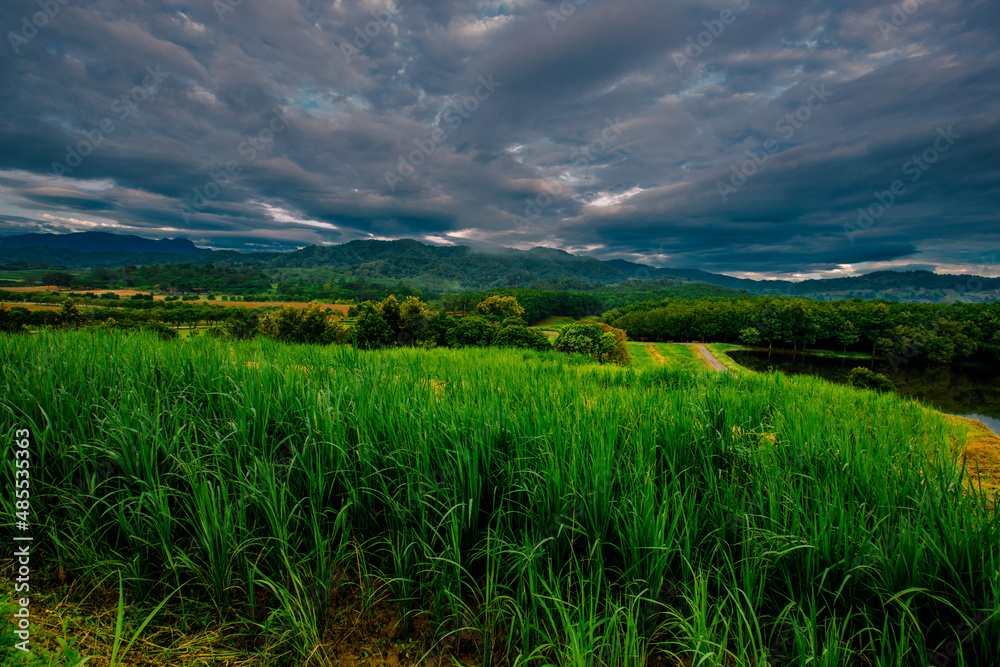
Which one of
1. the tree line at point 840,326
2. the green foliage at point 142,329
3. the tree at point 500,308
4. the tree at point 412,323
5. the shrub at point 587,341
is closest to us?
the green foliage at point 142,329

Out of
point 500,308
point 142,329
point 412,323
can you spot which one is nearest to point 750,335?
point 500,308

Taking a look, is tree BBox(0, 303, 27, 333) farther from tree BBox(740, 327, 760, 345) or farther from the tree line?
tree BBox(740, 327, 760, 345)

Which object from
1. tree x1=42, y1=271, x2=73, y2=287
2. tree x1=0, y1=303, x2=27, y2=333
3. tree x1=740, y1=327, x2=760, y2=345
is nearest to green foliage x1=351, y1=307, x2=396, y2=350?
tree x1=0, y1=303, x2=27, y2=333

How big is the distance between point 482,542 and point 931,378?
316 feet

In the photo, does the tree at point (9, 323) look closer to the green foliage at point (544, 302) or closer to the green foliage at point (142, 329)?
the green foliage at point (142, 329)

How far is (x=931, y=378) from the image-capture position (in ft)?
209

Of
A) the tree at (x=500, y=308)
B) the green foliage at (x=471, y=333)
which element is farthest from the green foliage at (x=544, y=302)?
the green foliage at (x=471, y=333)

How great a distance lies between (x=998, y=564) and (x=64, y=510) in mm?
5527

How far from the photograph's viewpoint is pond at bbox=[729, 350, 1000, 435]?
140ft

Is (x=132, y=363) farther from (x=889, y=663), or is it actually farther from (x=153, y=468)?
(x=889, y=663)

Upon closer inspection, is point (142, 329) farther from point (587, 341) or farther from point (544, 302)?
point (544, 302)

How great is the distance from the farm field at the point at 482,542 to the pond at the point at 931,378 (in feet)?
126

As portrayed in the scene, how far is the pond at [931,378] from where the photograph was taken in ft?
140

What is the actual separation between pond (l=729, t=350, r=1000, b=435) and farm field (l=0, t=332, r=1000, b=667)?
3829cm
